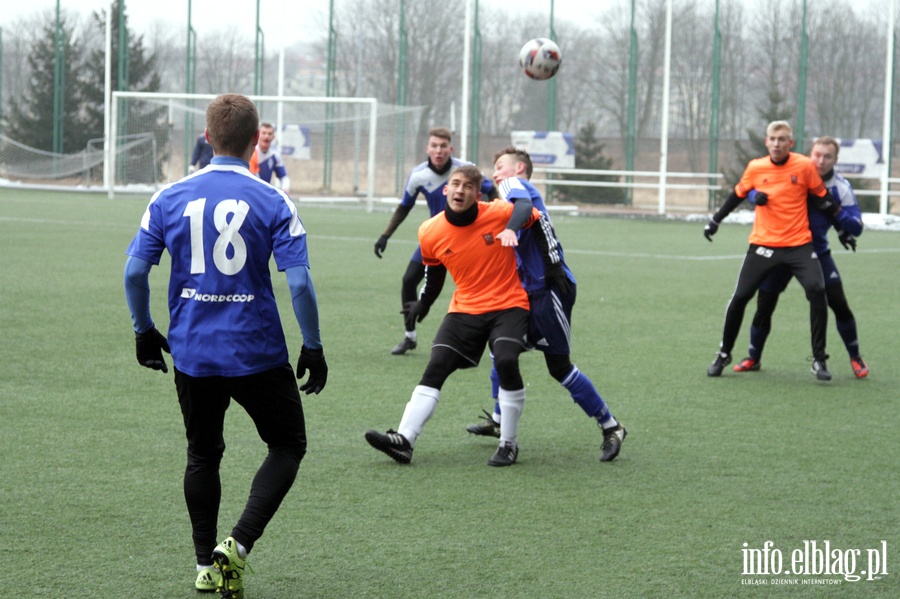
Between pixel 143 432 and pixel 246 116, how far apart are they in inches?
122

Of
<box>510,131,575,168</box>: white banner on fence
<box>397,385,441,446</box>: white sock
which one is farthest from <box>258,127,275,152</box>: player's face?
<box>510,131,575,168</box>: white banner on fence

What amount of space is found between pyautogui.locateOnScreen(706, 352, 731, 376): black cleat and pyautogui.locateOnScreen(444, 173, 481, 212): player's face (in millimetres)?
3655

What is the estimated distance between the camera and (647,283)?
1560cm

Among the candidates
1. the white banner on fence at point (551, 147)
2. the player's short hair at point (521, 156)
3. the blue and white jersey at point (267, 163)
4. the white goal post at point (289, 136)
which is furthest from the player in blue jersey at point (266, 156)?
the white banner on fence at point (551, 147)

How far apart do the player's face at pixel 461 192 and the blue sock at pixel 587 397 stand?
1114mm

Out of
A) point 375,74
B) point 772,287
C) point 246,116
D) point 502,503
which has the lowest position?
point 502,503

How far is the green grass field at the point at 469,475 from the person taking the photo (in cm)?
446

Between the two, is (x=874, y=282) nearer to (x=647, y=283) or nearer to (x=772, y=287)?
(x=647, y=283)

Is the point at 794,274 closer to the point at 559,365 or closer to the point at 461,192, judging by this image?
the point at 559,365

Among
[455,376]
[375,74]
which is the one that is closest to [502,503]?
[455,376]

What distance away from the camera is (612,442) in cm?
637

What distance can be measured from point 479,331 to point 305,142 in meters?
32.2

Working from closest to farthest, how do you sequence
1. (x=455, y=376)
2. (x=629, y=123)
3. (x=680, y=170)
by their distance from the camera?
(x=455, y=376), (x=629, y=123), (x=680, y=170)

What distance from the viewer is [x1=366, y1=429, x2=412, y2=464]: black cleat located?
5.96 metres
